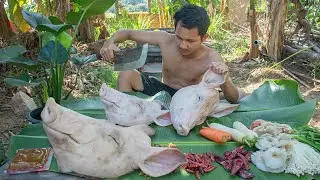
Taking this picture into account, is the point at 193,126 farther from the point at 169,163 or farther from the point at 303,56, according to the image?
the point at 303,56

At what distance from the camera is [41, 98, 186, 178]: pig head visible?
2.10 metres

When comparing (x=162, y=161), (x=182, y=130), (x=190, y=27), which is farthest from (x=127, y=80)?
(x=162, y=161)

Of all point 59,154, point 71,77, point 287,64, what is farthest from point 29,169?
point 287,64

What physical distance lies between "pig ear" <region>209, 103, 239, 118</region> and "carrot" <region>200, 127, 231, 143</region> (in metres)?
0.34

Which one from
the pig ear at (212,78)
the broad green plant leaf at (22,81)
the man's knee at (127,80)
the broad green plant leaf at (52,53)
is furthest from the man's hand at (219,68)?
the broad green plant leaf at (22,81)

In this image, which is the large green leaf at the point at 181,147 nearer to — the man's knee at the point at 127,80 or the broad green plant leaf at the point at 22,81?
the broad green plant leaf at the point at 22,81

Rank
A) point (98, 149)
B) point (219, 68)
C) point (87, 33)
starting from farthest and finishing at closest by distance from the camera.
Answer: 1. point (87, 33)
2. point (219, 68)
3. point (98, 149)

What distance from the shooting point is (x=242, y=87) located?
5.61 metres

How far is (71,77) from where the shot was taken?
5.23 m

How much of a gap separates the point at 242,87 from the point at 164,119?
118 inches

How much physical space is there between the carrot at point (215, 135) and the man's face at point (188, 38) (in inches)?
31.0

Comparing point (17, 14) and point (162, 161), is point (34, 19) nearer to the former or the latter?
point (162, 161)

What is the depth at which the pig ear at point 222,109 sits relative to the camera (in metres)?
3.00

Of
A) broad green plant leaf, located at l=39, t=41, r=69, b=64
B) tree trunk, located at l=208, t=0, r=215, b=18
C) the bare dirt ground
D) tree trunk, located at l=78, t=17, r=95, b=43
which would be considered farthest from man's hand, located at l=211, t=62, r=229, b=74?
tree trunk, located at l=208, t=0, r=215, b=18
